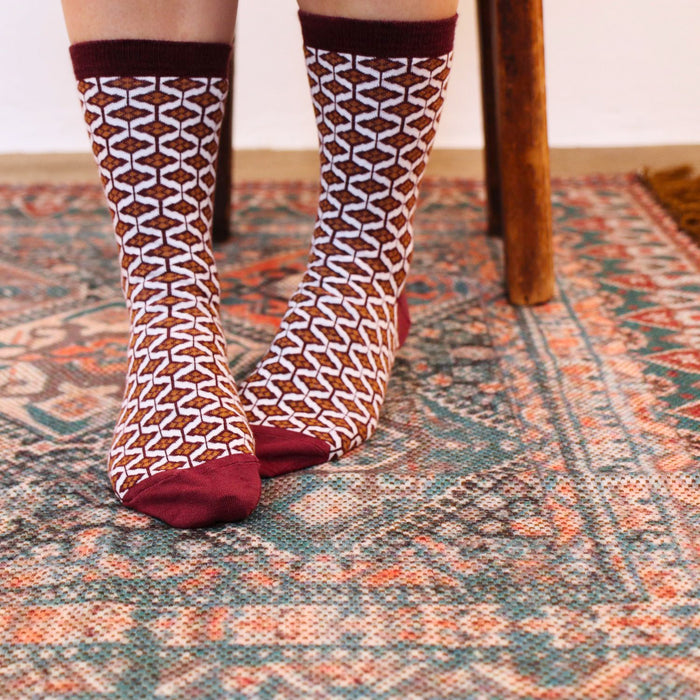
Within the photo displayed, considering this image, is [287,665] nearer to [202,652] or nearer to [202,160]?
[202,652]

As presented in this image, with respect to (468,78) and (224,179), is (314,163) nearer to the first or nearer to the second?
(468,78)

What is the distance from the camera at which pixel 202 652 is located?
0.48m

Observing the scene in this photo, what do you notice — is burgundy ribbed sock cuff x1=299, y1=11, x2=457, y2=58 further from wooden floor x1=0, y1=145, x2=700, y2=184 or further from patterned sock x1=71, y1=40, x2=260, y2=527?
wooden floor x1=0, y1=145, x2=700, y2=184

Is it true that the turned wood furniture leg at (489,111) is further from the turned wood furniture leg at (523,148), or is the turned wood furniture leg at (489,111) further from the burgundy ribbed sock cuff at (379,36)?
the burgundy ribbed sock cuff at (379,36)

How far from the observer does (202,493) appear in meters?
0.59

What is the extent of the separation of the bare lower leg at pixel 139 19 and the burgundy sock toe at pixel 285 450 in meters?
0.30

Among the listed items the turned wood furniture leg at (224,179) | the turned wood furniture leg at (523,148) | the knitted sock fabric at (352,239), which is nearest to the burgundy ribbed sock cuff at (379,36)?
the knitted sock fabric at (352,239)

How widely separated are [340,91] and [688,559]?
1.34 ft

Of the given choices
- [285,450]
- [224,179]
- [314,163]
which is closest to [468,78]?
[314,163]

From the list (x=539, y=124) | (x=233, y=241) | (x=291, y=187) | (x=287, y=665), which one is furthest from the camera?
(x=291, y=187)

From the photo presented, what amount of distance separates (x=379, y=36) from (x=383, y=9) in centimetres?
2

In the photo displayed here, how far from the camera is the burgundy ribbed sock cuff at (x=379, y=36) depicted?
67 centimetres

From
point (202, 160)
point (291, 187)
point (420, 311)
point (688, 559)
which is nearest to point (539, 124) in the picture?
point (420, 311)

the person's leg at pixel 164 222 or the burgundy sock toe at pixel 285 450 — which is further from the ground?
the person's leg at pixel 164 222
